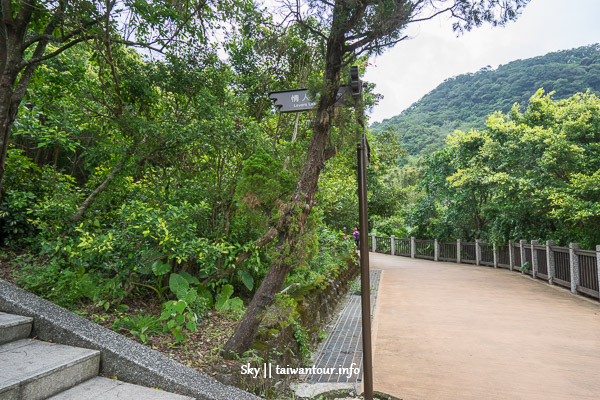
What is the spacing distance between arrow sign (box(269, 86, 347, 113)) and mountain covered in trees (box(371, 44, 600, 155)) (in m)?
35.3

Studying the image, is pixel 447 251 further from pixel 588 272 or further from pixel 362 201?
pixel 362 201

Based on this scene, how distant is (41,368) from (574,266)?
37.0 ft

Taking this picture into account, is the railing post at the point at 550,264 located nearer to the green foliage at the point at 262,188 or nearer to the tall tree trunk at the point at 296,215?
the tall tree trunk at the point at 296,215

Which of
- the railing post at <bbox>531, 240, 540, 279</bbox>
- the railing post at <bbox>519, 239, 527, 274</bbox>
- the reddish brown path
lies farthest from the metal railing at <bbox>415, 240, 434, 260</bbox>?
the reddish brown path

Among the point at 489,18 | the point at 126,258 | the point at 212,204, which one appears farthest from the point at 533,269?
the point at 126,258

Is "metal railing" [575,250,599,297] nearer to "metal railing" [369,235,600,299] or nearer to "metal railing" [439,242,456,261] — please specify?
"metal railing" [369,235,600,299]

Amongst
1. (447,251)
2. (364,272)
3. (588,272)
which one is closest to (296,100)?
(364,272)

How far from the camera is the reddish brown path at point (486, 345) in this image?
3.79 meters

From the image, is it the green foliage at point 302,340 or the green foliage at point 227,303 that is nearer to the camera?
the green foliage at point 227,303

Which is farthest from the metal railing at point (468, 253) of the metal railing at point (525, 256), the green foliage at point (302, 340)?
the green foliage at point (302, 340)

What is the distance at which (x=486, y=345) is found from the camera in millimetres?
5133

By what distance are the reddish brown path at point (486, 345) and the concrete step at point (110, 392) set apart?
7.81 ft

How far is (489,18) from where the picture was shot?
3.40 meters

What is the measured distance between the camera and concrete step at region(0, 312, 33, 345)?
98.3 inches
